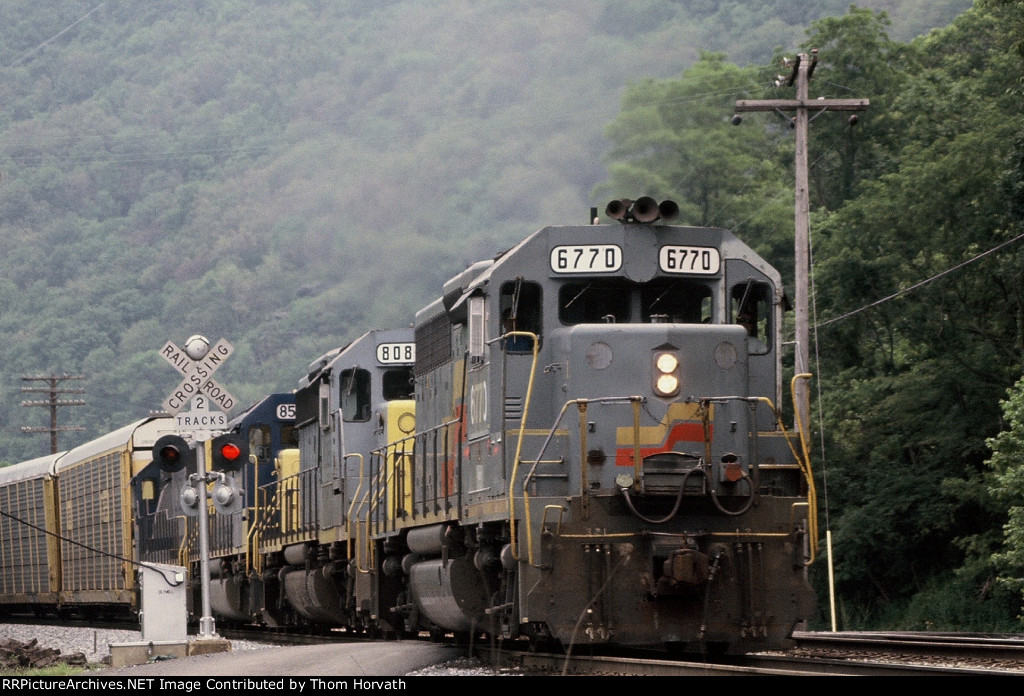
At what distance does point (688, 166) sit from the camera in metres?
49.3

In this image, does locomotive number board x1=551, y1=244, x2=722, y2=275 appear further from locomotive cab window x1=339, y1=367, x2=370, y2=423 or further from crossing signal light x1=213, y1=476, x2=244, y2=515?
locomotive cab window x1=339, y1=367, x2=370, y2=423

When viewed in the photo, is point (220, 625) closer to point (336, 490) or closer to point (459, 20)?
point (336, 490)

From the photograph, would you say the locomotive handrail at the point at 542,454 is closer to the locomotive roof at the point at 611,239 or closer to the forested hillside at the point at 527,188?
the locomotive roof at the point at 611,239

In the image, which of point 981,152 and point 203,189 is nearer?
point 981,152

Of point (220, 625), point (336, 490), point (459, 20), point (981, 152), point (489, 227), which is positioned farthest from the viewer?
point (459, 20)

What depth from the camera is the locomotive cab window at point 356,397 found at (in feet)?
60.8

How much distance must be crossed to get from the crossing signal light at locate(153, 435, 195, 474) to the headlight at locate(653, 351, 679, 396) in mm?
5808

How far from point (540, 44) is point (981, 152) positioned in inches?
2297

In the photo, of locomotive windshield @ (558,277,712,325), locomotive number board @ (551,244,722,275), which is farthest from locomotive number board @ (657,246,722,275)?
locomotive windshield @ (558,277,712,325)

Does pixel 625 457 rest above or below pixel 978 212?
below

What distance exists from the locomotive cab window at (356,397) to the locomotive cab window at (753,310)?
692 cm

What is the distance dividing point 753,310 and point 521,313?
1.97m

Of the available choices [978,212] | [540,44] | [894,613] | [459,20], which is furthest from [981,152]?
[459,20]

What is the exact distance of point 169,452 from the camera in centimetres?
1542
